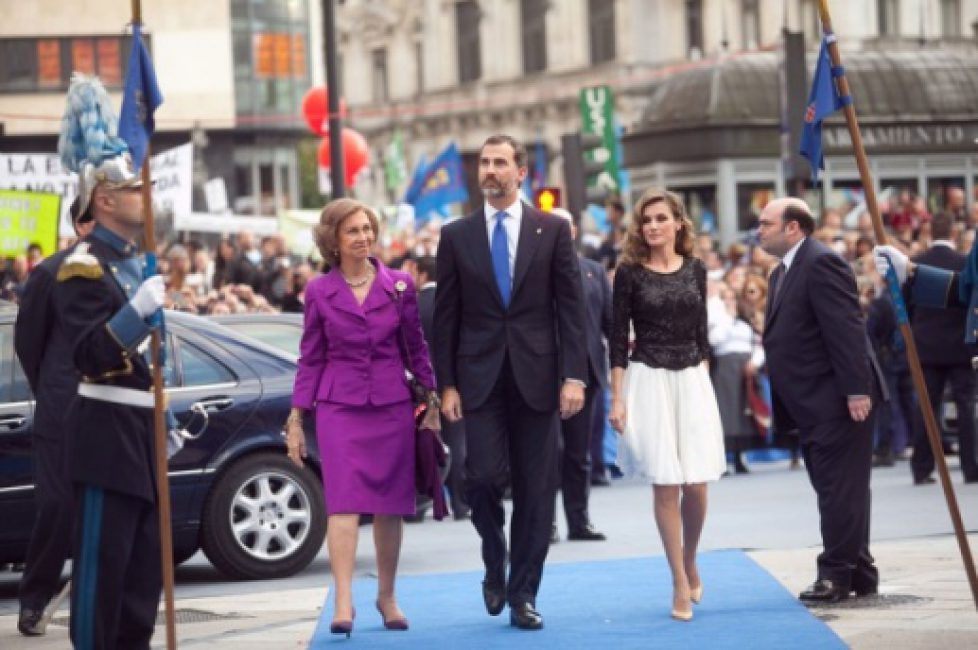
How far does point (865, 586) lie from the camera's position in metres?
11.1

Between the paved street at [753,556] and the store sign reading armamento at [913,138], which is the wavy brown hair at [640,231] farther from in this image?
the store sign reading armamento at [913,138]

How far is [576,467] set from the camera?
1488 centimetres

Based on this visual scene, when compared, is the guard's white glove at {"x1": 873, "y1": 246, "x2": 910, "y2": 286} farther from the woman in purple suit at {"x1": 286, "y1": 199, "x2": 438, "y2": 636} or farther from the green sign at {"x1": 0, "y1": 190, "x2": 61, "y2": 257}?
the green sign at {"x1": 0, "y1": 190, "x2": 61, "y2": 257}

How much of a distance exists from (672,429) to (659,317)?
509 millimetres

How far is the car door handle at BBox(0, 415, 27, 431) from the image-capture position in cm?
1258

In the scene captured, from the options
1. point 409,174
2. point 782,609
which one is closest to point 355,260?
point 782,609

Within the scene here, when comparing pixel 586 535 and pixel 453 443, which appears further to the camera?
pixel 453 443

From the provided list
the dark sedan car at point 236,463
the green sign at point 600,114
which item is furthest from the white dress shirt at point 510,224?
the green sign at point 600,114

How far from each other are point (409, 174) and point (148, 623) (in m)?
82.2

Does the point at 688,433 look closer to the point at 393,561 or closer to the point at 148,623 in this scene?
the point at 393,561

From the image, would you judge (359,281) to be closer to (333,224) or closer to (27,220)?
(333,224)

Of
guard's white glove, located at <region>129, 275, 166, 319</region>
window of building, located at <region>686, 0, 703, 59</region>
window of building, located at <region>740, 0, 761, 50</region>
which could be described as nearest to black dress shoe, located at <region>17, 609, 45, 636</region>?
guard's white glove, located at <region>129, 275, 166, 319</region>

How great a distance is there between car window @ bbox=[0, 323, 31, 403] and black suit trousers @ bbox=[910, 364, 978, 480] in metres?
8.17

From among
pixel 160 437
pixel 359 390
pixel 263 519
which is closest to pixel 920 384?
pixel 359 390
